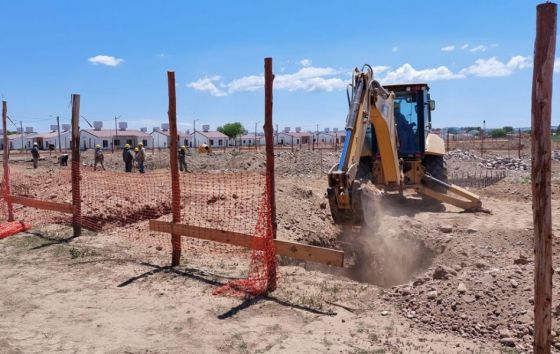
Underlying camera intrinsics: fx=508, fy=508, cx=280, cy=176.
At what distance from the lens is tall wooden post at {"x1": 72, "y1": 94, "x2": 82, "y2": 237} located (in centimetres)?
958

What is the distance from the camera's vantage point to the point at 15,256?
853 cm

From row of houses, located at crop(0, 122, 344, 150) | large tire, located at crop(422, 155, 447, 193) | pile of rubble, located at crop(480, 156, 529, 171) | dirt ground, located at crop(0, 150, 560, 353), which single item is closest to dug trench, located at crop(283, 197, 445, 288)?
dirt ground, located at crop(0, 150, 560, 353)

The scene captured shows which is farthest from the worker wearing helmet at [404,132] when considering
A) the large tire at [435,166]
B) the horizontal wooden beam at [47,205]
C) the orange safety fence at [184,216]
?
the horizontal wooden beam at [47,205]

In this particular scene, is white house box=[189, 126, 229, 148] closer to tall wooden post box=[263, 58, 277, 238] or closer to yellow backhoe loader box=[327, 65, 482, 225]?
yellow backhoe loader box=[327, 65, 482, 225]

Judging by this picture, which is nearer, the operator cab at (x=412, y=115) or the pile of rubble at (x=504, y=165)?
the operator cab at (x=412, y=115)

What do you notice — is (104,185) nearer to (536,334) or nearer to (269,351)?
(269,351)

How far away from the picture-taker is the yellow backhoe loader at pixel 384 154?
23.2 ft

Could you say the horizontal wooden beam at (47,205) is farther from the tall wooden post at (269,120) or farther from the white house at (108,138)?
the white house at (108,138)

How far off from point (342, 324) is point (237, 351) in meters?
1.17

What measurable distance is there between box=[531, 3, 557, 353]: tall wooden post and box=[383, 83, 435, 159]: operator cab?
8.89m

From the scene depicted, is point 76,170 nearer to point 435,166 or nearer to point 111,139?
point 435,166

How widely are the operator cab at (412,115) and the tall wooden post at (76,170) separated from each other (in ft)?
23.3

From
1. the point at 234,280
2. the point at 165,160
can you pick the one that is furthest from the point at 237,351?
the point at 165,160

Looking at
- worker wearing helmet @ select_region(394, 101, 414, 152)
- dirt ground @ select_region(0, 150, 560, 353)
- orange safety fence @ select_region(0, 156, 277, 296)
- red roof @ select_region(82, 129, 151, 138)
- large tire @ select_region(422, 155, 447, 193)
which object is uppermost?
red roof @ select_region(82, 129, 151, 138)
